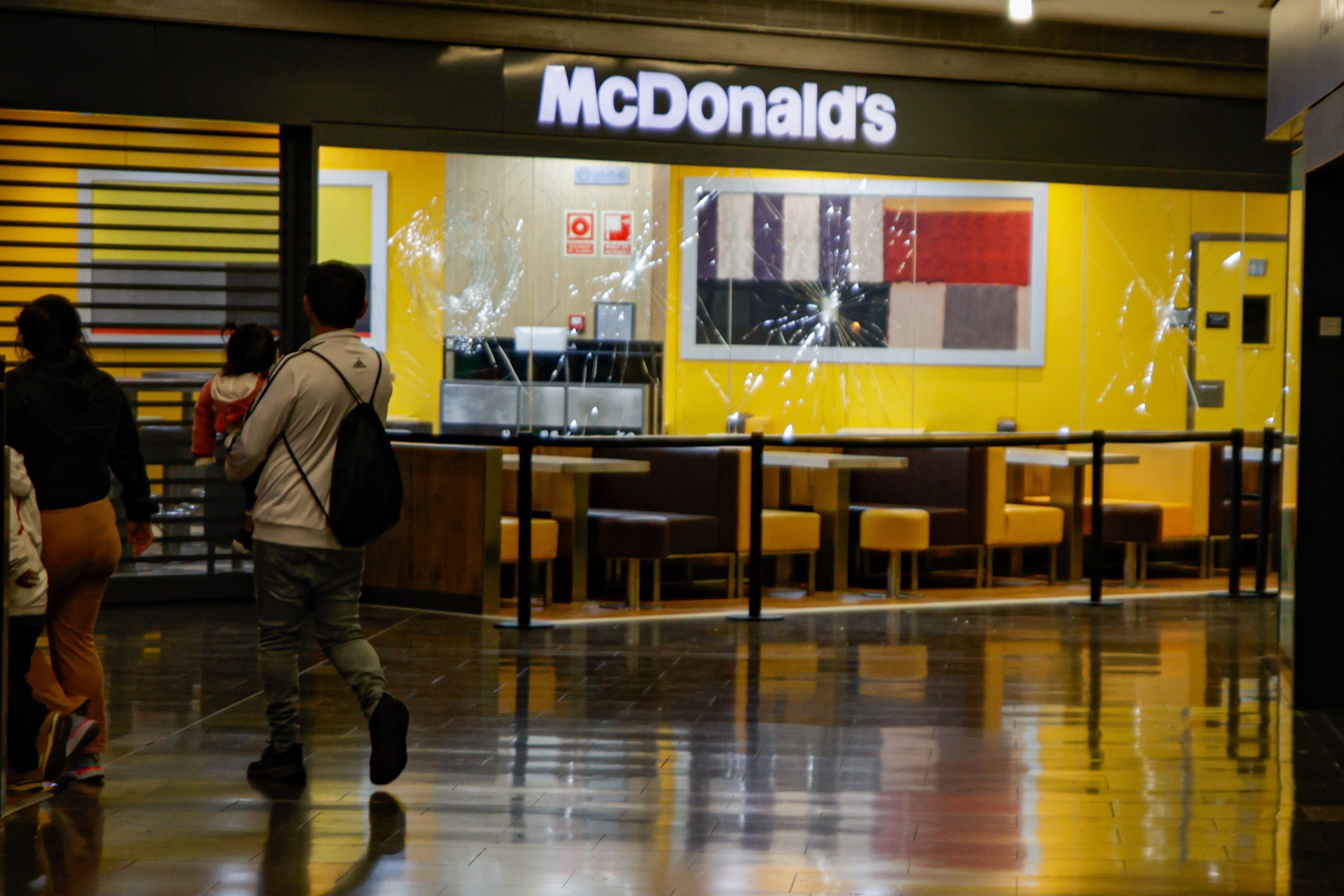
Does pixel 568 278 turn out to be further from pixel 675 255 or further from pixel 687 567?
pixel 687 567

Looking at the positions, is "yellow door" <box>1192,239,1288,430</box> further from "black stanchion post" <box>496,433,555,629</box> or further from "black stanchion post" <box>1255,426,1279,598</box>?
"black stanchion post" <box>496,433,555,629</box>

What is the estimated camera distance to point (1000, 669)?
23.7ft

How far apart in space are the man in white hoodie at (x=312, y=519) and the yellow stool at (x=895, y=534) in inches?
205

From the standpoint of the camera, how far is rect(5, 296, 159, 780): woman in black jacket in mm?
4828

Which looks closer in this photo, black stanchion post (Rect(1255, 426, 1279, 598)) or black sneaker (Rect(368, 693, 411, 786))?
black sneaker (Rect(368, 693, 411, 786))

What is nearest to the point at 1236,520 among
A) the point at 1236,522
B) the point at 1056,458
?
the point at 1236,522

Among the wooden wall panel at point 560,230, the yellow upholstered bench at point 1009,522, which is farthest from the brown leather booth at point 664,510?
the yellow upholstered bench at point 1009,522

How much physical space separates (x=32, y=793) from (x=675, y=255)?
20.7ft

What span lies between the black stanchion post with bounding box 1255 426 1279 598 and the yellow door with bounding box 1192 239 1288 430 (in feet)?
5.15

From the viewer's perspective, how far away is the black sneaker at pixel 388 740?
189 inches

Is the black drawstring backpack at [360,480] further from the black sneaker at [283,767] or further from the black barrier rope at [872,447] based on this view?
the black barrier rope at [872,447]

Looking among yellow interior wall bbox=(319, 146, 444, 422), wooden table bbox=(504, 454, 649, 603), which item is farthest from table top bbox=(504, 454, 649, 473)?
yellow interior wall bbox=(319, 146, 444, 422)

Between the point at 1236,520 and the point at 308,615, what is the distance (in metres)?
6.48

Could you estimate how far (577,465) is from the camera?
877 cm
